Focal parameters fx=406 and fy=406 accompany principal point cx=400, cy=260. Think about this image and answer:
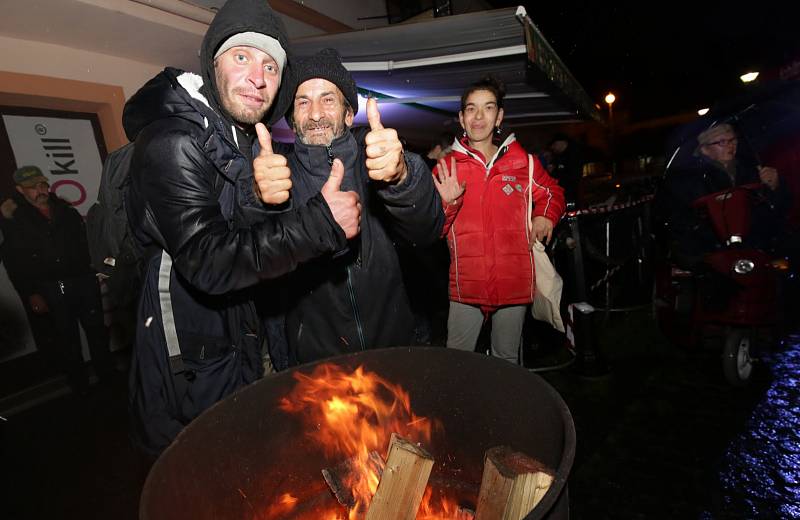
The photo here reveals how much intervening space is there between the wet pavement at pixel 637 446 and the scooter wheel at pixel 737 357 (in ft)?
0.35

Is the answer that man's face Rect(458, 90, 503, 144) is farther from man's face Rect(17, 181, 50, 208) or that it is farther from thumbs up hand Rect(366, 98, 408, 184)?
man's face Rect(17, 181, 50, 208)

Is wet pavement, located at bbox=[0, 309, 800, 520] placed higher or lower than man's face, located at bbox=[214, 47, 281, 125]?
lower

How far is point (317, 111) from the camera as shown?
2.25 m

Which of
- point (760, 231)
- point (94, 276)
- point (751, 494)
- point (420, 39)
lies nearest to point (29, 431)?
point (94, 276)

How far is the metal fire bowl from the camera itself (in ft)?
4.46

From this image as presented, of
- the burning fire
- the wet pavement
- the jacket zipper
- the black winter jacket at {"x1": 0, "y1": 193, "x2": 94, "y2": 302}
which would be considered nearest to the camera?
the burning fire

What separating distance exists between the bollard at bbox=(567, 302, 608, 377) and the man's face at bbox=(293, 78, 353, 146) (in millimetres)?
3093

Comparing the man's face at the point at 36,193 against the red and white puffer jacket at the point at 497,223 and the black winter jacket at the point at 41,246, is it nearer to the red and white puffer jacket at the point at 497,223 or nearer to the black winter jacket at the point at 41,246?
the black winter jacket at the point at 41,246

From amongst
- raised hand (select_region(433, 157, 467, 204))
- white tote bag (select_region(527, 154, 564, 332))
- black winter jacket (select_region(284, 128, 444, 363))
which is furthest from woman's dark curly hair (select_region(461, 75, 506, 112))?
black winter jacket (select_region(284, 128, 444, 363))

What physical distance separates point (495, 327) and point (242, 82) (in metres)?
2.41

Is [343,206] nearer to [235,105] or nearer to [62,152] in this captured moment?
[235,105]

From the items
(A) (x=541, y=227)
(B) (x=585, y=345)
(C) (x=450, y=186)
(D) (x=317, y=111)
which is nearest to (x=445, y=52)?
(C) (x=450, y=186)

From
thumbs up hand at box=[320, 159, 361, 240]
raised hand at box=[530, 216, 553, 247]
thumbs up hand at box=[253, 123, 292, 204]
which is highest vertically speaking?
thumbs up hand at box=[253, 123, 292, 204]

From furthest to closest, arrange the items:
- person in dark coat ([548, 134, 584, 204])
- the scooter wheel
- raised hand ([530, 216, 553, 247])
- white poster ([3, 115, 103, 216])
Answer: person in dark coat ([548, 134, 584, 204])
white poster ([3, 115, 103, 216])
the scooter wheel
raised hand ([530, 216, 553, 247])
